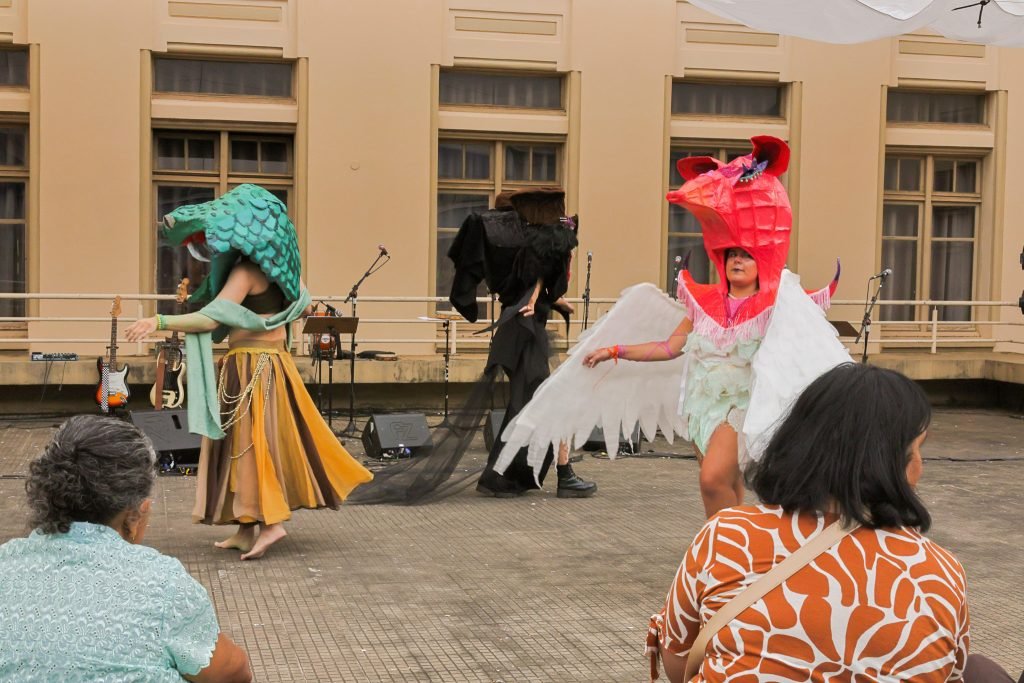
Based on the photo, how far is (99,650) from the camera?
2.35 m

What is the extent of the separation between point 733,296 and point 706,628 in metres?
3.34

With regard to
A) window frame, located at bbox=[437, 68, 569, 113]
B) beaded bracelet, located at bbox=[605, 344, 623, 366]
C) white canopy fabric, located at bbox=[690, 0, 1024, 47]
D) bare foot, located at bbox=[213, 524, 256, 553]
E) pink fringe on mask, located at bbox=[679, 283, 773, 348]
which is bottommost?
bare foot, located at bbox=[213, 524, 256, 553]

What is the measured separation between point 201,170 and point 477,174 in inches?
120

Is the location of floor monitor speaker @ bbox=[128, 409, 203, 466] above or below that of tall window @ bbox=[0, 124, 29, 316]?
below

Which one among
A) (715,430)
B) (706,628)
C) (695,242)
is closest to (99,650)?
(706,628)

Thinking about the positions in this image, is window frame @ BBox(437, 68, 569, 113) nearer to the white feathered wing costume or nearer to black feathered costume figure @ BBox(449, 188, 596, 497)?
black feathered costume figure @ BBox(449, 188, 596, 497)

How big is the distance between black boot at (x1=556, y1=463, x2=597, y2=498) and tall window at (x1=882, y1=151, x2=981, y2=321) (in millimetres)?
8616

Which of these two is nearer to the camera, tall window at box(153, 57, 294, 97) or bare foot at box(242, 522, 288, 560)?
bare foot at box(242, 522, 288, 560)

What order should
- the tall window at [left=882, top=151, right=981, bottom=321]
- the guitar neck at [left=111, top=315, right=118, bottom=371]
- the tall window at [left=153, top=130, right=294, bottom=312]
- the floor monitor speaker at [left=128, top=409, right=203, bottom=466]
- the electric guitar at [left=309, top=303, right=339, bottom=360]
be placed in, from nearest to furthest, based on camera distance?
the floor monitor speaker at [left=128, top=409, right=203, bottom=466] < the guitar neck at [left=111, top=315, right=118, bottom=371] < the electric guitar at [left=309, top=303, right=339, bottom=360] < the tall window at [left=153, top=130, right=294, bottom=312] < the tall window at [left=882, top=151, right=981, bottom=321]

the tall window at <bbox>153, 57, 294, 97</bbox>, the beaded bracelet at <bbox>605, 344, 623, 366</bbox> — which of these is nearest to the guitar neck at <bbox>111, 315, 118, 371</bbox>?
the tall window at <bbox>153, 57, 294, 97</bbox>

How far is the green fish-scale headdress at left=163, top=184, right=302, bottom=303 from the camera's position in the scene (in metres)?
6.12

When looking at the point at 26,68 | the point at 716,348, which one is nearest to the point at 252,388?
the point at 716,348

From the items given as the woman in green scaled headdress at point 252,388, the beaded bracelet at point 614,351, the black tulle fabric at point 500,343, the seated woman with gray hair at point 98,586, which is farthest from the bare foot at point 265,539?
the seated woman with gray hair at point 98,586

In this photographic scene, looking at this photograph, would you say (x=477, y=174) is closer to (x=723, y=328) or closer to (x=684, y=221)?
(x=684, y=221)
